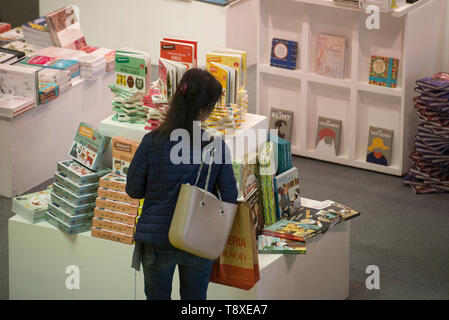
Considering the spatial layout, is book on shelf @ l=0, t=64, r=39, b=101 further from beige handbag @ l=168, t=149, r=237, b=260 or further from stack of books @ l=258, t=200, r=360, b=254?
beige handbag @ l=168, t=149, r=237, b=260

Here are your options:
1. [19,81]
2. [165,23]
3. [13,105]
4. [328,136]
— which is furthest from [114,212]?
[165,23]

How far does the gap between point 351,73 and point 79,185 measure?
3.14m

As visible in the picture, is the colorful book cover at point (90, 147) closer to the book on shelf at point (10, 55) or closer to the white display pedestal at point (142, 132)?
the white display pedestal at point (142, 132)

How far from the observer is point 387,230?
5.95 metres

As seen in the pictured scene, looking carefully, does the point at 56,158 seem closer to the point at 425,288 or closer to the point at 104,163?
the point at 104,163

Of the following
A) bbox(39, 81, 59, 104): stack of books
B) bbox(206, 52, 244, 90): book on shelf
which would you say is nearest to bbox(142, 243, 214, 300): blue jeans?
bbox(206, 52, 244, 90): book on shelf

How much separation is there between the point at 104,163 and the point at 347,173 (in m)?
2.74

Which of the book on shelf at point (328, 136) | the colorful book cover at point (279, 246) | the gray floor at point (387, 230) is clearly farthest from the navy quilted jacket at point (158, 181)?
the book on shelf at point (328, 136)

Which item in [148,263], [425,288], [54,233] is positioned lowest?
[425,288]

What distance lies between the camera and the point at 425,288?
5.11 meters

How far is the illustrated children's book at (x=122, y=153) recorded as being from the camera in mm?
4652

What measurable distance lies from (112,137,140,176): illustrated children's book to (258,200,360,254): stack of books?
896 mm
